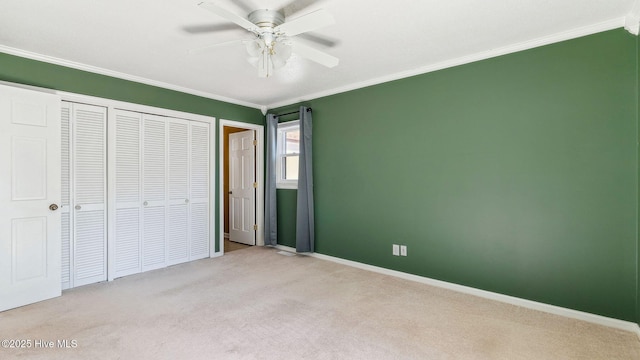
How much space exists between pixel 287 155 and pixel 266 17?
2882 mm

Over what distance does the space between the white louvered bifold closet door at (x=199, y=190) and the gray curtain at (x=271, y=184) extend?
96cm

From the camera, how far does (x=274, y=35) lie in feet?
7.41

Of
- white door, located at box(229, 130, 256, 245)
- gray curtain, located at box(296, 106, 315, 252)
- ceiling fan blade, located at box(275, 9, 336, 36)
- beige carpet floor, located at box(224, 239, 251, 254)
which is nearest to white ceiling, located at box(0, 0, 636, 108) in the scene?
ceiling fan blade, located at box(275, 9, 336, 36)

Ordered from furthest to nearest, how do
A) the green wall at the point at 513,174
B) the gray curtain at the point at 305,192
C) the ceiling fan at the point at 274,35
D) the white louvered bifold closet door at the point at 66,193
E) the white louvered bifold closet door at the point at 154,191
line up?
the gray curtain at the point at 305,192 < the white louvered bifold closet door at the point at 154,191 < the white louvered bifold closet door at the point at 66,193 < the green wall at the point at 513,174 < the ceiling fan at the point at 274,35

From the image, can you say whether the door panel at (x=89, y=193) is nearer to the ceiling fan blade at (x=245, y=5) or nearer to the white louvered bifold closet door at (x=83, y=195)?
the white louvered bifold closet door at (x=83, y=195)

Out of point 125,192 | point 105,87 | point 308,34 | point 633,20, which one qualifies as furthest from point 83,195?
point 633,20

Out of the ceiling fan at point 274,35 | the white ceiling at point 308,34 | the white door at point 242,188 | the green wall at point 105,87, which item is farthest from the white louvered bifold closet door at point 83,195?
the white door at point 242,188

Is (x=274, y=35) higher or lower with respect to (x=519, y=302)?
higher

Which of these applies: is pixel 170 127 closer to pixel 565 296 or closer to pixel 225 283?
pixel 225 283

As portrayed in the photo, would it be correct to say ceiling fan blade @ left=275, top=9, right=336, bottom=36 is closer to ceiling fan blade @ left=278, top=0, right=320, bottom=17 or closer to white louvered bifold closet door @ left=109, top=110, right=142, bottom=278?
ceiling fan blade @ left=278, top=0, right=320, bottom=17

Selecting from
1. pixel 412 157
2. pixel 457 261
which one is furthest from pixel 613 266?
pixel 412 157

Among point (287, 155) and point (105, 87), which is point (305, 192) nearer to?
point (287, 155)

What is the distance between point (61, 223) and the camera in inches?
126

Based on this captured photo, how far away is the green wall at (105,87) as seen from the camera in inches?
118
